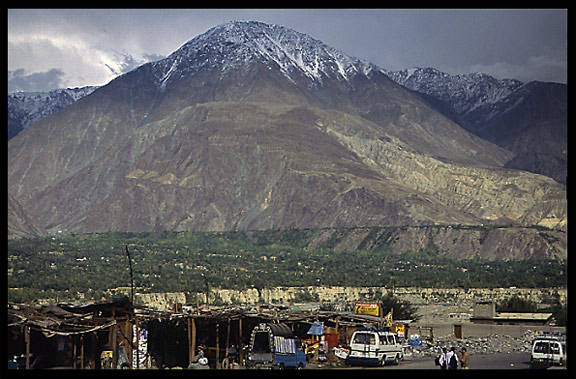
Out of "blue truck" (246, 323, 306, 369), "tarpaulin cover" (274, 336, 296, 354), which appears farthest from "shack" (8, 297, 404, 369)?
"tarpaulin cover" (274, 336, 296, 354)

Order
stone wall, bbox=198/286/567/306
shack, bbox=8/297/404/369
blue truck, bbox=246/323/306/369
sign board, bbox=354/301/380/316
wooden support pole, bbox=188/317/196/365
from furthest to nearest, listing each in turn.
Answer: stone wall, bbox=198/286/567/306 < sign board, bbox=354/301/380/316 < wooden support pole, bbox=188/317/196/365 < blue truck, bbox=246/323/306/369 < shack, bbox=8/297/404/369

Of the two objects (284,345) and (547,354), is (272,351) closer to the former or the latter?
(284,345)

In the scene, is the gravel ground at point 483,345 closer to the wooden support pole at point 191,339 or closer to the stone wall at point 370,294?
the wooden support pole at point 191,339

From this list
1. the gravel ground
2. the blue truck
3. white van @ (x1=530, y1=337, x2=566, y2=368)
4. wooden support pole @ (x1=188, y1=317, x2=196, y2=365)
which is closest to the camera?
the blue truck

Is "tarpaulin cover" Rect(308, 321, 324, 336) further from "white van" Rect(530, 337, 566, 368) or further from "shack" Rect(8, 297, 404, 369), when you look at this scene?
"white van" Rect(530, 337, 566, 368)

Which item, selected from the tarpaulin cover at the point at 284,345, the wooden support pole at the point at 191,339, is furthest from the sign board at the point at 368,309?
the tarpaulin cover at the point at 284,345
